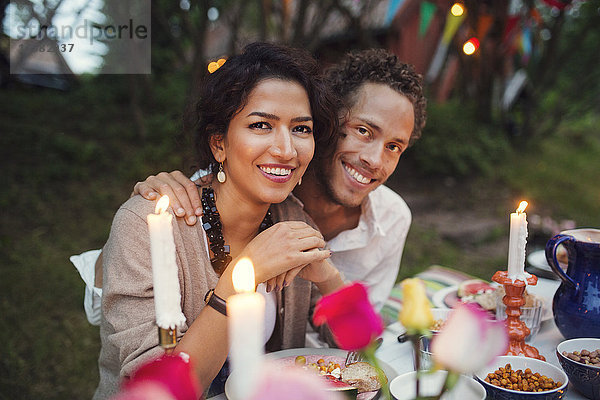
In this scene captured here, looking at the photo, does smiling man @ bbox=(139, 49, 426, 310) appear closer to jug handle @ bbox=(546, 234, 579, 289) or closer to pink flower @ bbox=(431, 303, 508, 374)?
jug handle @ bbox=(546, 234, 579, 289)

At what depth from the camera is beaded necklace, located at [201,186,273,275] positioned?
1.82 metres

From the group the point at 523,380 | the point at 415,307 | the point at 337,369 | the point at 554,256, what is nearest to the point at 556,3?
Answer: the point at 554,256

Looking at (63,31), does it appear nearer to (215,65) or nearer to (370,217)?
(215,65)

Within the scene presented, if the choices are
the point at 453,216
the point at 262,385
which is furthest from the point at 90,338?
the point at 453,216

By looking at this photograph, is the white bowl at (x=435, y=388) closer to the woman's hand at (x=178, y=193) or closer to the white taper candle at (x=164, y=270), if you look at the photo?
the white taper candle at (x=164, y=270)

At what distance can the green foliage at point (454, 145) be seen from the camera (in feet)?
25.0

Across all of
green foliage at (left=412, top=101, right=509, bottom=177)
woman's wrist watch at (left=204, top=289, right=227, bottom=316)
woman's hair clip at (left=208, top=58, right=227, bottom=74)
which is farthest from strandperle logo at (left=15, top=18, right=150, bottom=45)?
green foliage at (left=412, top=101, right=509, bottom=177)

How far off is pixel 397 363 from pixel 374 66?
4.25 ft

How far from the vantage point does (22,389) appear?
3.24 metres

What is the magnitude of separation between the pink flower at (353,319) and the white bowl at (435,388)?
52 cm

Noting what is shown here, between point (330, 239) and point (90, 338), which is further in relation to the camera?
point (90, 338)

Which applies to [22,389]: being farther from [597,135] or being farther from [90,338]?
[597,135]

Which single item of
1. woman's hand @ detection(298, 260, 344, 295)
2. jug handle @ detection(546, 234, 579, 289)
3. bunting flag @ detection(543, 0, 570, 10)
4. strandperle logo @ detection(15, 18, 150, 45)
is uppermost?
bunting flag @ detection(543, 0, 570, 10)

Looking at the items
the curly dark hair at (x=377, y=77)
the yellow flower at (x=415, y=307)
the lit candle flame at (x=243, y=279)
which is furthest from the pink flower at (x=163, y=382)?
the curly dark hair at (x=377, y=77)
